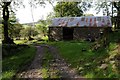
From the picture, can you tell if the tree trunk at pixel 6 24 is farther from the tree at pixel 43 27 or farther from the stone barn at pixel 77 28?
the tree at pixel 43 27

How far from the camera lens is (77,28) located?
132 ft

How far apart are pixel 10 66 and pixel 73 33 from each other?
2360 cm

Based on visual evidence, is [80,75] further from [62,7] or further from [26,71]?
[62,7]

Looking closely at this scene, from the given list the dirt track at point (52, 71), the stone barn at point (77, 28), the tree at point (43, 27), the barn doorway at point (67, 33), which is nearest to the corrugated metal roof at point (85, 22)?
the stone barn at point (77, 28)

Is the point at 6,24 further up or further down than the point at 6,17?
further down

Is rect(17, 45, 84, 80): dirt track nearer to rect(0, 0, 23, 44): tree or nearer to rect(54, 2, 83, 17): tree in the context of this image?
A: rect(0, 0, 23, 44): tree

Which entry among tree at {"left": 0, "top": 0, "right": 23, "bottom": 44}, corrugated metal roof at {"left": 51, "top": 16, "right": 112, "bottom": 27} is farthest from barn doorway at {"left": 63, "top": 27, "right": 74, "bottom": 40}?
tree at {"left": 0, "top": 0, "right": 23, "bottom": 44}

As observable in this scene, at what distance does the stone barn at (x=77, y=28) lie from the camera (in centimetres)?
3891

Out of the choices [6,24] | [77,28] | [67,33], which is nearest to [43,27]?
[67,33]

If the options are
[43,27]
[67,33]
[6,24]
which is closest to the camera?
[6,24]

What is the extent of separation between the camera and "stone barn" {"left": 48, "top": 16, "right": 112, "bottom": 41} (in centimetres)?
3891

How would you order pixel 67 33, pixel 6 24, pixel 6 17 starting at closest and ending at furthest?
1. pixel 6 24
2. pixel 6 17
3. pixel 67 33

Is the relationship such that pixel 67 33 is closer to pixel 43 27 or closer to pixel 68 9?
pixel 68 9

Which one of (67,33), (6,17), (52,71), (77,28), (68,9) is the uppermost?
(68,9)
